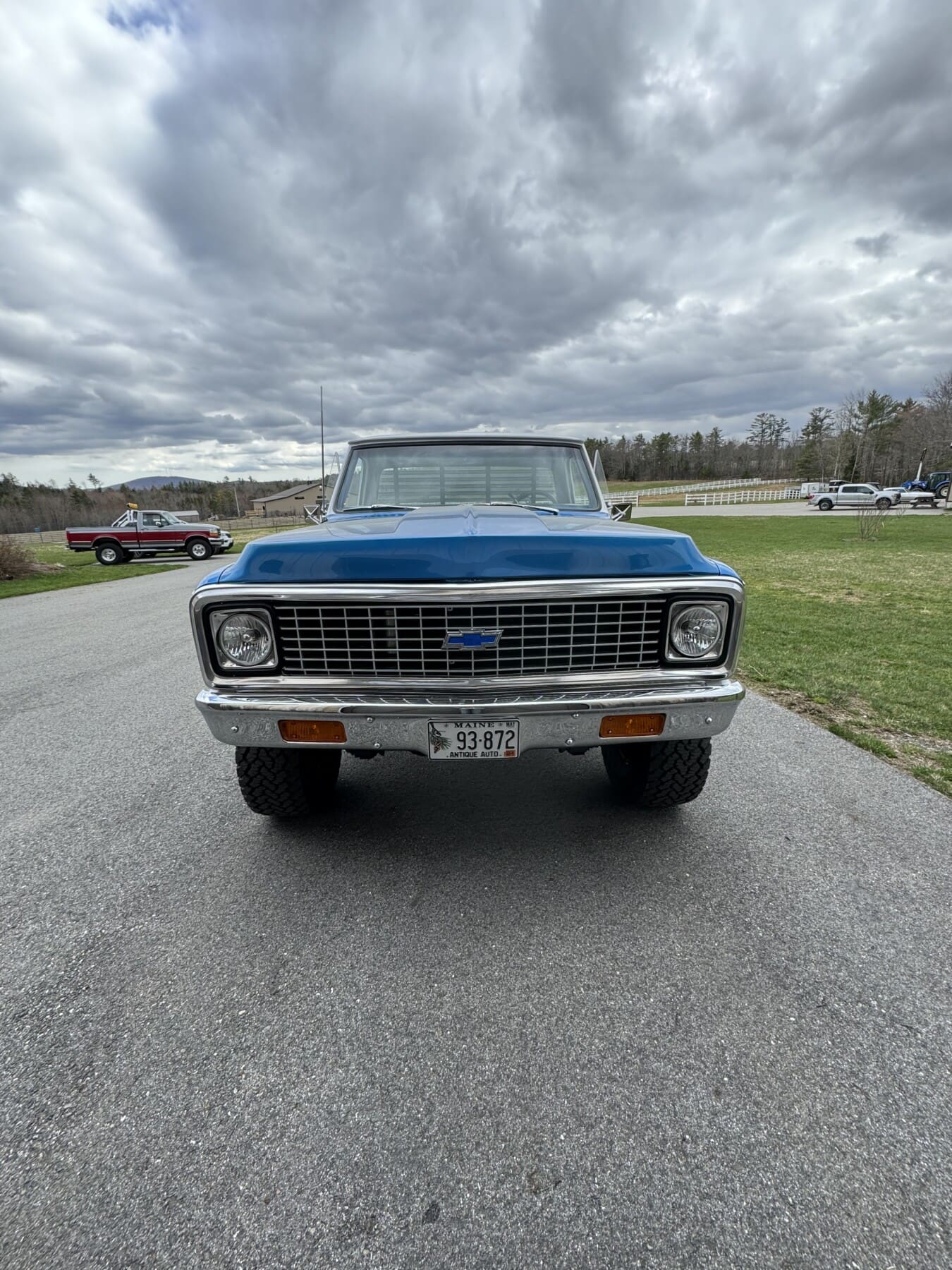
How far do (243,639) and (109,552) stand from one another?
20.8 m

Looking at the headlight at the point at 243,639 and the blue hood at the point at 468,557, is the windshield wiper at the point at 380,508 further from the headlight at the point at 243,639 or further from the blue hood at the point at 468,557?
the headlight at the point at 243,639

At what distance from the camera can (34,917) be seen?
6.93 feet

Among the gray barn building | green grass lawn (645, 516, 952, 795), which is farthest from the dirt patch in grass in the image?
the gray barn building

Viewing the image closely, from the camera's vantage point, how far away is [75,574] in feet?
47.6

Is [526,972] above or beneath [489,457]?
beneath

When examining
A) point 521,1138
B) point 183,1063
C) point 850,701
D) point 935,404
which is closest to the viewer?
point 521,1138

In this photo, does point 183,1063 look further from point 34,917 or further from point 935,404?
point 935,404

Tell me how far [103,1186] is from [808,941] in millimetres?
2023

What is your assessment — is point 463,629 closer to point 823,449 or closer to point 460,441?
point 460,441

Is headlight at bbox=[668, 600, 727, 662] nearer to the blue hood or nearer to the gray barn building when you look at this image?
the blue hood

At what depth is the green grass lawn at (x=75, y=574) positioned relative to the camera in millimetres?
12047

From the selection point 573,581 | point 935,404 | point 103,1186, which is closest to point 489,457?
point 573,581

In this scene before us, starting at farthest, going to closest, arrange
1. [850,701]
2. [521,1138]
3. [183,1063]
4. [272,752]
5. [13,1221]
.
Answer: [850,701] < [272,752] < [183,1063] < [521,1138] < [13,1221]

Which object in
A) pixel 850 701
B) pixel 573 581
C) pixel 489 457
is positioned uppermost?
pixel 489 457
